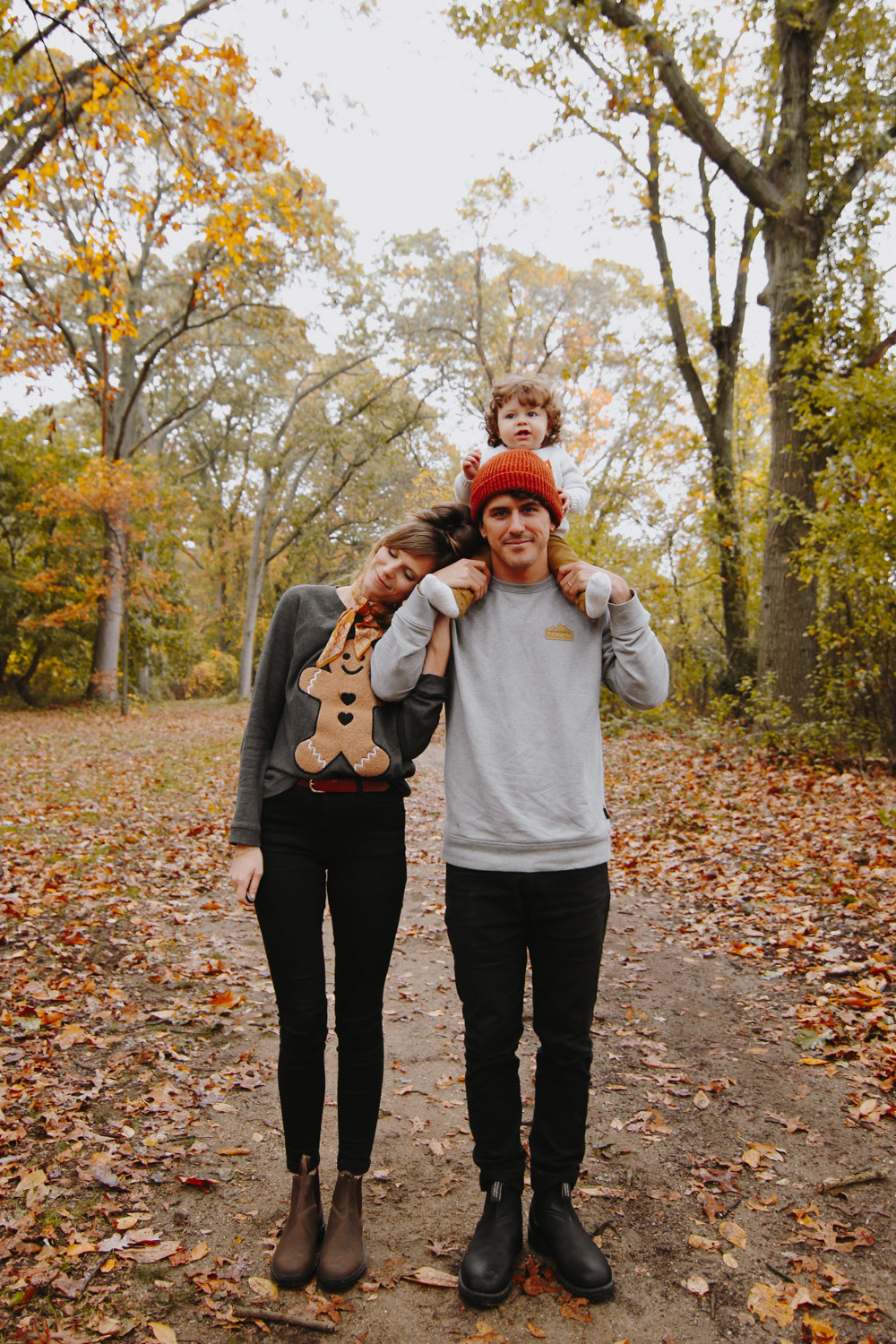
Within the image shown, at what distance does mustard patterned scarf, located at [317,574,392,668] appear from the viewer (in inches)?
96.8

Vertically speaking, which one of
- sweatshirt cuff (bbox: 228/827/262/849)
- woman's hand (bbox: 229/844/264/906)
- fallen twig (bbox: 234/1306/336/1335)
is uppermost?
sweatshirt cuff (bbox: 228/827/262/849)

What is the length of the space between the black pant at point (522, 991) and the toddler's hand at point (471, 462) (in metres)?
1.36

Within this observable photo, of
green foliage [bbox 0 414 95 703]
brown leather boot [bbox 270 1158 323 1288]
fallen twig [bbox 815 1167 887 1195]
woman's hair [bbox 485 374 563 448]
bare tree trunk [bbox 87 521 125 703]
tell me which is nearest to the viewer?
brown leather boot [bbox 270 1158 323 1288]

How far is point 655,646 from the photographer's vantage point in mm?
2371

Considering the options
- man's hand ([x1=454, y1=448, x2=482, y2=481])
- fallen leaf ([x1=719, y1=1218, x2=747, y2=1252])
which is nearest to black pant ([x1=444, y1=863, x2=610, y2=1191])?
fallen leaf ([x1=719, y1=1218, x2=747, y2=1252])

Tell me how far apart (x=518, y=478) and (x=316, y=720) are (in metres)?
0.86

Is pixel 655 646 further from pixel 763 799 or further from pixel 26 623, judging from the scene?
pixel 26 623

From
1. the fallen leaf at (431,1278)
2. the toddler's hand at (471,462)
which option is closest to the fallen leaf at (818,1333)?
the fallen leaf at (431,1278)

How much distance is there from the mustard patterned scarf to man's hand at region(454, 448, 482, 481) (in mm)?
653

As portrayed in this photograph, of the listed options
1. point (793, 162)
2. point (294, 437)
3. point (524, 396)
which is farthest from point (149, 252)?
point (524, 396)

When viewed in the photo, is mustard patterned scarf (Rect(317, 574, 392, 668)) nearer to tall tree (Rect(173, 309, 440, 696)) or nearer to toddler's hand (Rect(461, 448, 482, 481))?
toddler's hand (Rect(461, 448, 482, 481))

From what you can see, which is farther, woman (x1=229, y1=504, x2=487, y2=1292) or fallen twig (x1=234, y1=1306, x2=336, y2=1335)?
woman (x1=229, y1=504, x2=487, y2=1292)

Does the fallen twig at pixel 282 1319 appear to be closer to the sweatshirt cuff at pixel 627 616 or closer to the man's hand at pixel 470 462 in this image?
the sweatshirt cuff at pixel 627 616

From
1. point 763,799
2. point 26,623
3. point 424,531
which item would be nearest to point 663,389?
point 763,799
